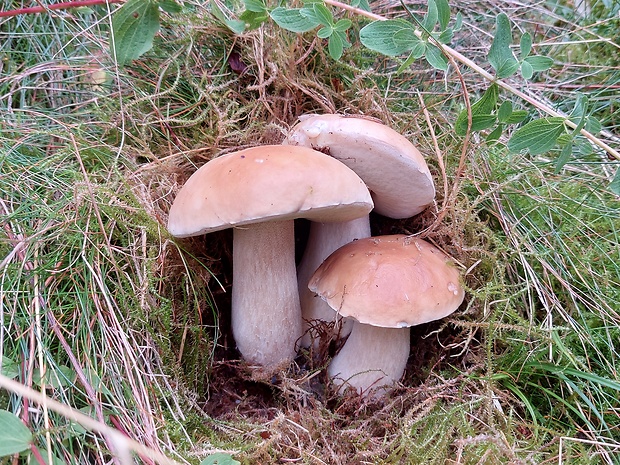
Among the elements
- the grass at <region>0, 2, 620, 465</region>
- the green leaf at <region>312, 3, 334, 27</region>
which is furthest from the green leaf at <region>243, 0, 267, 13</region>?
the grass at <region>0, 2, 620, 465</region>

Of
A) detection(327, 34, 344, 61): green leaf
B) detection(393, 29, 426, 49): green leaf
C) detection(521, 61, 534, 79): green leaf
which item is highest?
detection(393, 29, 426, 49): green leaf

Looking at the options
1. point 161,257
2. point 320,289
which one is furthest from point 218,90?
point 320,289

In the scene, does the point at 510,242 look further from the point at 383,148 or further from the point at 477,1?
the point at 477,1

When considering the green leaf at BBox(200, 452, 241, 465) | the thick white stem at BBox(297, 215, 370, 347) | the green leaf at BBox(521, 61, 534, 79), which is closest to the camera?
the green leaf at BBox(200, 452, 241, 465)

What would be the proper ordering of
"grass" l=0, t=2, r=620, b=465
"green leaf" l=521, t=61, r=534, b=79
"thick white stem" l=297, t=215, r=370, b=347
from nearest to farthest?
"grass" l=0, t=2, r=620, b=465 < "green leaf" l=521, t=61, r=534, b=79 < "thick white stem" l=297, t=215, r=370, b=347

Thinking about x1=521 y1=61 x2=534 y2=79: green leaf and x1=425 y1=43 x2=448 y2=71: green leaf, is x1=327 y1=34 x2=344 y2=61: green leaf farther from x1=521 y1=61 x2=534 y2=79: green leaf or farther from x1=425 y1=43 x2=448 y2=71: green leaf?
x1=521 y1=61 x2=534 y2=79: green leaf

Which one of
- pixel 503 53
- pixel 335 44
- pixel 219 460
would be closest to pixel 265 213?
pixel 219 460
